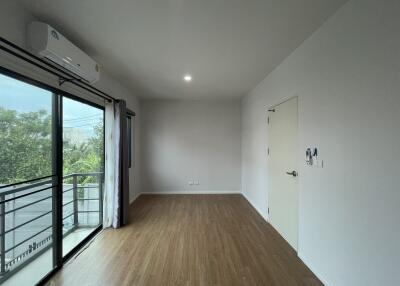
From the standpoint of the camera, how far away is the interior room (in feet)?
5.30

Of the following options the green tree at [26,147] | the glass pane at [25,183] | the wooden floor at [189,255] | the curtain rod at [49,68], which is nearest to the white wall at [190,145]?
the wooden floor at [189,255]

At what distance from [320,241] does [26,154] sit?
309 centimetres

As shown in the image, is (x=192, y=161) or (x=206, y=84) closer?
(x=206, y=84)

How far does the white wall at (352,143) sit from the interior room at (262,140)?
0.04 ft

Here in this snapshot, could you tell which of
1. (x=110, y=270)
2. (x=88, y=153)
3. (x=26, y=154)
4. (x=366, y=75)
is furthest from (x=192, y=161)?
(x=366, y=75)

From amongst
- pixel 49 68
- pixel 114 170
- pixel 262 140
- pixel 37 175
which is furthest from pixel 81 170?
pixel 262 140

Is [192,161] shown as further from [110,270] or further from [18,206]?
[18,206]

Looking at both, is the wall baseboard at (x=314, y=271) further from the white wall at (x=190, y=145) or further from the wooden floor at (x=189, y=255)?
the white wall at (x=190, y=145)

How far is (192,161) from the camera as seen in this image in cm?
595

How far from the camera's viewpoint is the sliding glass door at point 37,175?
5.96 ft

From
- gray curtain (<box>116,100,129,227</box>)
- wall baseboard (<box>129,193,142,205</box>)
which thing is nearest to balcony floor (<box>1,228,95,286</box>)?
gray curtain (<box>116,100,129,227</box>)

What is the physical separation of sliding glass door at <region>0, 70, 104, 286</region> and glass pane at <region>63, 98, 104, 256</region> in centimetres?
1

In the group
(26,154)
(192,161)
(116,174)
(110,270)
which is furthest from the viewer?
(192,161)

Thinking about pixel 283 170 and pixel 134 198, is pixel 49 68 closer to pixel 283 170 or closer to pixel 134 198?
pixel 283 170
